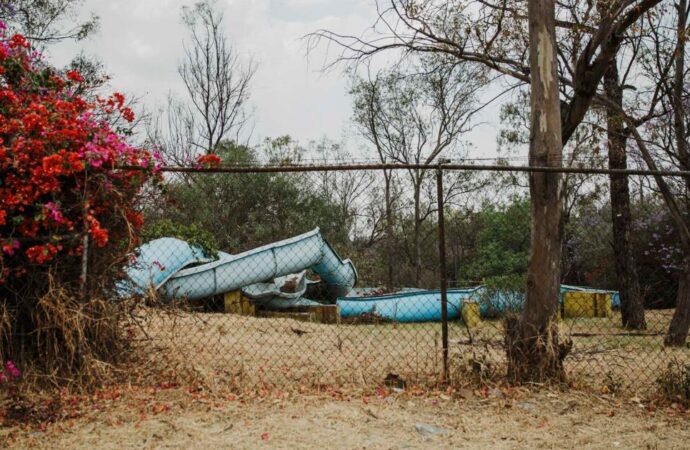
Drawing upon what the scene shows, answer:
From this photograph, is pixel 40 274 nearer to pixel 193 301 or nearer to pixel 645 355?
pixel 193 301

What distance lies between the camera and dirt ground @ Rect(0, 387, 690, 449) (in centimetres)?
410

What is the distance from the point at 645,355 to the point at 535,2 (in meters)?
4.46

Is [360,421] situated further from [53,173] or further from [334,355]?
[53,173]

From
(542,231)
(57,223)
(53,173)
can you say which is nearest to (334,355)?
(542,231)

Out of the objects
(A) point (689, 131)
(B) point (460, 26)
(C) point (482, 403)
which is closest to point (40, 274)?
(C) point (482, 403)

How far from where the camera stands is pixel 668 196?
A: 8430mm

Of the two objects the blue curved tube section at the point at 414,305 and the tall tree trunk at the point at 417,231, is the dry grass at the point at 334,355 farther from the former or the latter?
the tall tree trunk at the point at 417,231

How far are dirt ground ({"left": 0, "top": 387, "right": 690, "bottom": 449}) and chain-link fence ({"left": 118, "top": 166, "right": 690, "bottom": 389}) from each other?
0.45m

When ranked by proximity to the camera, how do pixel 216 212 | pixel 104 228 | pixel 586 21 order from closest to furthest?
pixel 104 228 < pixel 586 21 < pixel 216 212

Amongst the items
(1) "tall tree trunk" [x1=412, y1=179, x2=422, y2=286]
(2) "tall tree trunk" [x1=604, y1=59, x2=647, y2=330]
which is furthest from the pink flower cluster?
(1) "tall tree trunk" [x1=412, y1=179, x2=422, y2=286]

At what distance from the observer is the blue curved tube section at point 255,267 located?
1038cm

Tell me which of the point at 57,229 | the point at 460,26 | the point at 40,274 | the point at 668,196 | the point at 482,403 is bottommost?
the point at 482,403

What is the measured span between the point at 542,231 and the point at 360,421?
2.38 meters

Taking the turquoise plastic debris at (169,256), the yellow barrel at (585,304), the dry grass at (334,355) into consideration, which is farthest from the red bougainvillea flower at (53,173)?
the yellow barrel at (585,304)
